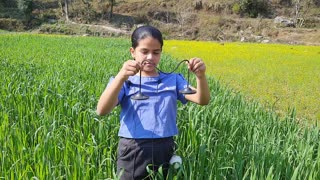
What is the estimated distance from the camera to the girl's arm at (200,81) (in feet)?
5.99

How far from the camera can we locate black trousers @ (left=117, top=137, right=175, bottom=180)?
2004 mm

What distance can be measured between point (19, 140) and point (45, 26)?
3951cm

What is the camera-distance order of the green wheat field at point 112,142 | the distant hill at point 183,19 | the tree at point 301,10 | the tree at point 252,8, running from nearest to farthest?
1. the green wheat field at point 112,142
2. the distant hill at point 183,19
3. the tree at point 301,10
4. the tree at point 252,8

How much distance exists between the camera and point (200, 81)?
6.52 ft

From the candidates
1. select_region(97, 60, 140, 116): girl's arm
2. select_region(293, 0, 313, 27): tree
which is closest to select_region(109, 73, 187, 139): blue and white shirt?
select_region(97, 60, 140, 116): girl's arm

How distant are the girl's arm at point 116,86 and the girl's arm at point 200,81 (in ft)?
1.03

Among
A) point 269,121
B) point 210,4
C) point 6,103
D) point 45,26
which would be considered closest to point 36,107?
point 6,103

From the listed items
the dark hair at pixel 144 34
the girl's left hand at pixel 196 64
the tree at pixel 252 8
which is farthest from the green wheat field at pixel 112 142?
the tree at pixel 252 8

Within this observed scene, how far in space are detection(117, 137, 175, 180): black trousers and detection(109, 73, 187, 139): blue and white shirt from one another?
0.04 meters

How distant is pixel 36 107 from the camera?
3.54 metres

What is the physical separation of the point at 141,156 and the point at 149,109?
0.90 feet

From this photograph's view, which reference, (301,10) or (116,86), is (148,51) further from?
(301,10)

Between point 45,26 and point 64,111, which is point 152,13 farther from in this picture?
point 64,111

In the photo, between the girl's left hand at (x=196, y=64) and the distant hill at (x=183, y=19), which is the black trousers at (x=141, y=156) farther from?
the distant hill at (x=183, y=19)
